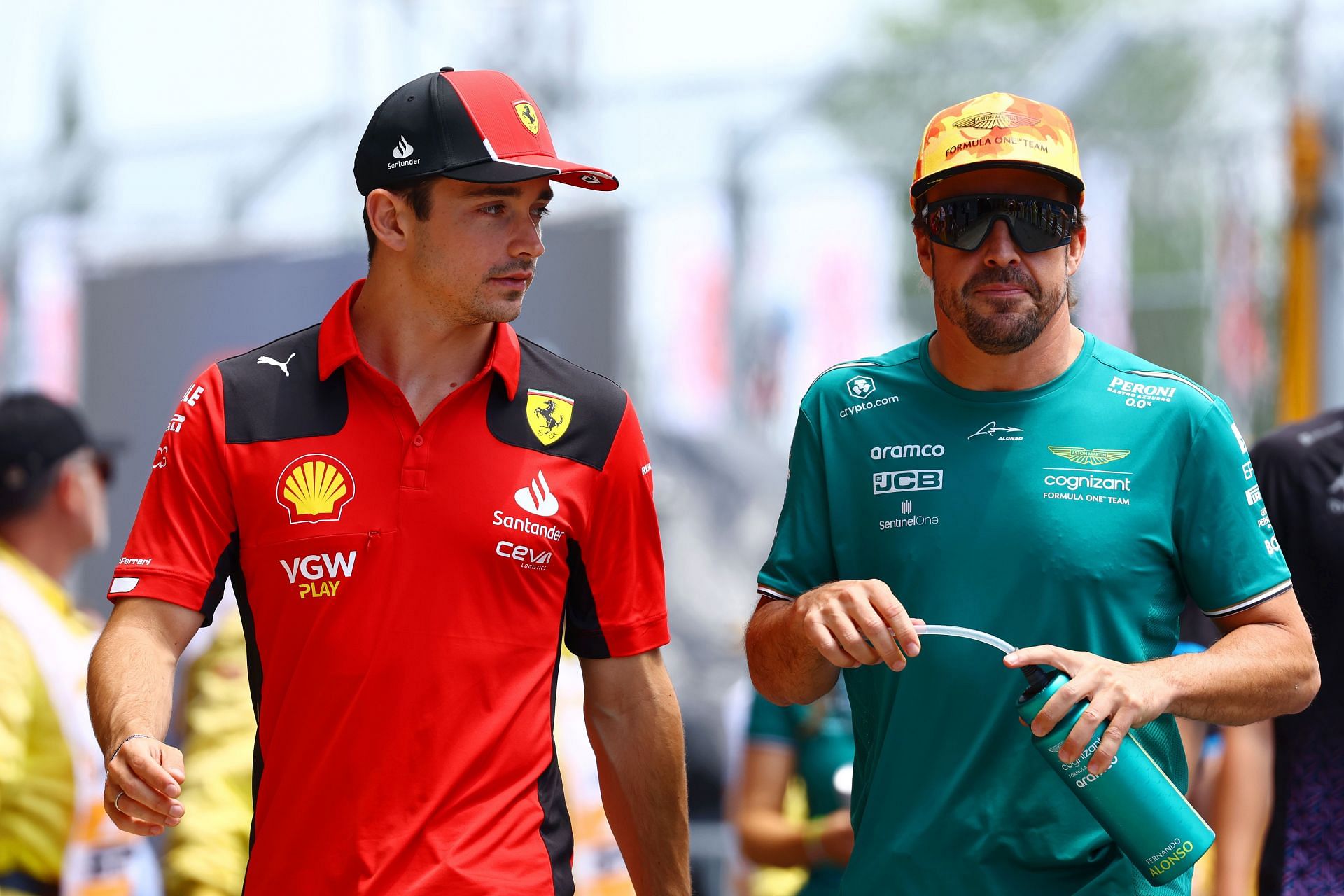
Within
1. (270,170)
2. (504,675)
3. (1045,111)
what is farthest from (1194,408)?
(270,170)

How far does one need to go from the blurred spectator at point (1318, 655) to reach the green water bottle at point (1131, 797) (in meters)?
1.30

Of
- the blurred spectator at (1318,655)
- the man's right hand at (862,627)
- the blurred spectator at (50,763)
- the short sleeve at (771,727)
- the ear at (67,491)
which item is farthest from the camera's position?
the ear at (67,491)

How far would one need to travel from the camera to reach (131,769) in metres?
2.94

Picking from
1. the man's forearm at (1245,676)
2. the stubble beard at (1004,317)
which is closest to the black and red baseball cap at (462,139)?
the stubble beard at (1004,317)

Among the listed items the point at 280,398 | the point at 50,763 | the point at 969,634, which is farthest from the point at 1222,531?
the point at 50,763

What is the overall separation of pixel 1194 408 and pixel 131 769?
195cm

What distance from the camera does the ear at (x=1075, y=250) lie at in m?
3.19

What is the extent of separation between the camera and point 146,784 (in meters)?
→ 2.91

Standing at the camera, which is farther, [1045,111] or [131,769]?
[1045,111]

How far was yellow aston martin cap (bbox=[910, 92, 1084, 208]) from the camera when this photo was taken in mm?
3123

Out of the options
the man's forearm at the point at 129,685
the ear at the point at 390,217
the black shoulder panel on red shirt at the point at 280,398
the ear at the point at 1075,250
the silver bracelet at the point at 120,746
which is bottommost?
the silver bracelet at the point at 120,746

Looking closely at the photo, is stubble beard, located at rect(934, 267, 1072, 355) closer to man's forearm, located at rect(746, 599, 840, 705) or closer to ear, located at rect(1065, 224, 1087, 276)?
ear, located at rect(1065, 224, 1087, 276)

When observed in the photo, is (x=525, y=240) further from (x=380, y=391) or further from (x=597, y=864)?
(x=597, y=864)
